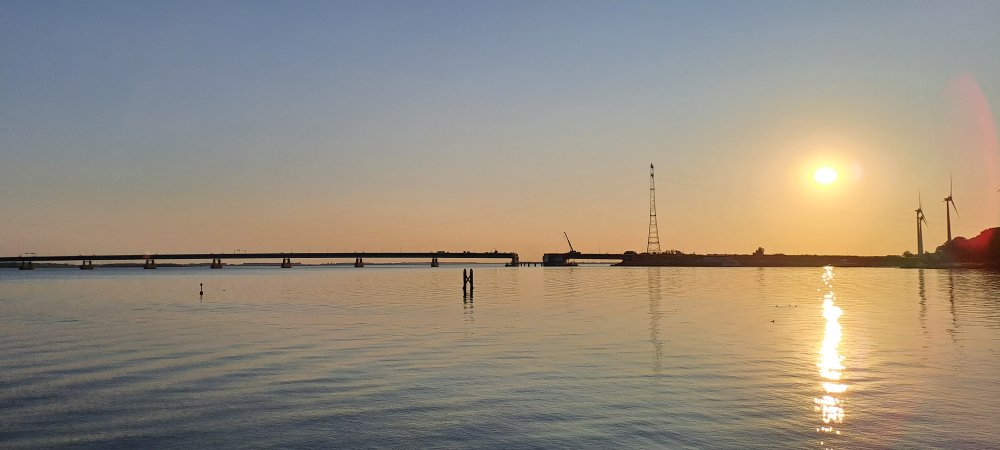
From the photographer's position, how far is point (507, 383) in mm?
23281

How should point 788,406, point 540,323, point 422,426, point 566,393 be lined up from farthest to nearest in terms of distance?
1. point 540,323
2. point 566,393
3. point 788,406
4. point 422,426

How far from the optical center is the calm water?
53.7 feet

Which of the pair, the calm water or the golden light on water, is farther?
the golden light on water

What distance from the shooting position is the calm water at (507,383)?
16.4 metres

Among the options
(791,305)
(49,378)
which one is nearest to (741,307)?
(791,305)

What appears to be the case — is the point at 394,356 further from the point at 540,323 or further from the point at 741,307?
the point at 741,307

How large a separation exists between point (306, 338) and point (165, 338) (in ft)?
26.9

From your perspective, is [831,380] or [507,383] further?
[831,380]

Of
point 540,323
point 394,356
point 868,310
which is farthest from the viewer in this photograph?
point 868,310

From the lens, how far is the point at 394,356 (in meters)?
29.9

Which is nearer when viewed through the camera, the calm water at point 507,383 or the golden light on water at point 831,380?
the calm water at point 507,383

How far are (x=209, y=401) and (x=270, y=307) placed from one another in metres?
44.3

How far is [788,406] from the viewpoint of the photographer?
19.3m

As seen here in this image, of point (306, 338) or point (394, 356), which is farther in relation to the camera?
point (306, 338)
